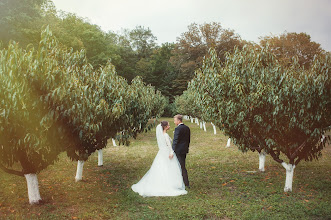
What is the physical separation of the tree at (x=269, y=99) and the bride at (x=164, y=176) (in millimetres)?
2125

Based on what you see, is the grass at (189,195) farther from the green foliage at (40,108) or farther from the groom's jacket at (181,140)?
the green foliage at (40,108)

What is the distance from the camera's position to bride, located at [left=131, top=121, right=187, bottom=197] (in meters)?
9.20

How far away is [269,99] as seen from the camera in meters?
8.02

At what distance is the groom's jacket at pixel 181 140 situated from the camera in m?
9.46

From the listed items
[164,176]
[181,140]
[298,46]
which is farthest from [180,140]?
[298,46]

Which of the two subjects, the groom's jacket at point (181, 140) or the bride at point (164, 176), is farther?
the groom's jacket at point (181, 140)

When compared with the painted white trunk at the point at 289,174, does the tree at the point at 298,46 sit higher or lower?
higher

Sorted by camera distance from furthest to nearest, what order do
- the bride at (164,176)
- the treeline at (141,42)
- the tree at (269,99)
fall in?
the treeline at (141,42), the bride at (164,176), the tree at (269,99)

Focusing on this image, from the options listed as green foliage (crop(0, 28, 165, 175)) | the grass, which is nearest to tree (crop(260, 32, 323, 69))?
the grass

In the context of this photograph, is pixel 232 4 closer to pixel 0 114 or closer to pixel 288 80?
pixel 288 80

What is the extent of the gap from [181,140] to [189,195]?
195 cm

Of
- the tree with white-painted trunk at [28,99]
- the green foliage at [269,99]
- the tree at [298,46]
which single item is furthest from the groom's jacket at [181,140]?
the tree at [298,46]

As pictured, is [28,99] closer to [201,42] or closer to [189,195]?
[189,195]

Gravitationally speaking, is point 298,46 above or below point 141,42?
below
